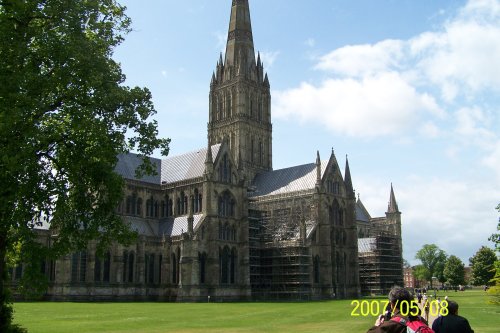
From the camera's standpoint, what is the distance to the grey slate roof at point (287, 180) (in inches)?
3150

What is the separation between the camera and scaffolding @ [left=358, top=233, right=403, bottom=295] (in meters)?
88.5

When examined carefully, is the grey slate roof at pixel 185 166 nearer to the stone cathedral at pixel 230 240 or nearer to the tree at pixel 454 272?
the stone cathedral at pixel 230 240

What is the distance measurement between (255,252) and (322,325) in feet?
148

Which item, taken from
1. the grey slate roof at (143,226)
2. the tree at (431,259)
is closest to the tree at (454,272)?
the tree at (431,259)

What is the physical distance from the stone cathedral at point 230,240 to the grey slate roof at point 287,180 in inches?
7.6

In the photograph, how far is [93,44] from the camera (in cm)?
2333

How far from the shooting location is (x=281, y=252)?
7381 centimetres

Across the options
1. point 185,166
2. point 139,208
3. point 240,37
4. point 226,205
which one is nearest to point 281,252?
point 226,205

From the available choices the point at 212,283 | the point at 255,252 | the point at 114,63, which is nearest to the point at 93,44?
the point at 114,63

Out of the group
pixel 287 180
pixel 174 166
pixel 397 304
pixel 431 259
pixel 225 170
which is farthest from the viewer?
pixel 431 259

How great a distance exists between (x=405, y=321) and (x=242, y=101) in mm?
88717

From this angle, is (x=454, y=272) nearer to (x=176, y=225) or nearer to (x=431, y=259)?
(x=431, y=259)

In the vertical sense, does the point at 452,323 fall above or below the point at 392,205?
below

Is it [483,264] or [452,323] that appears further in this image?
[483,264]
